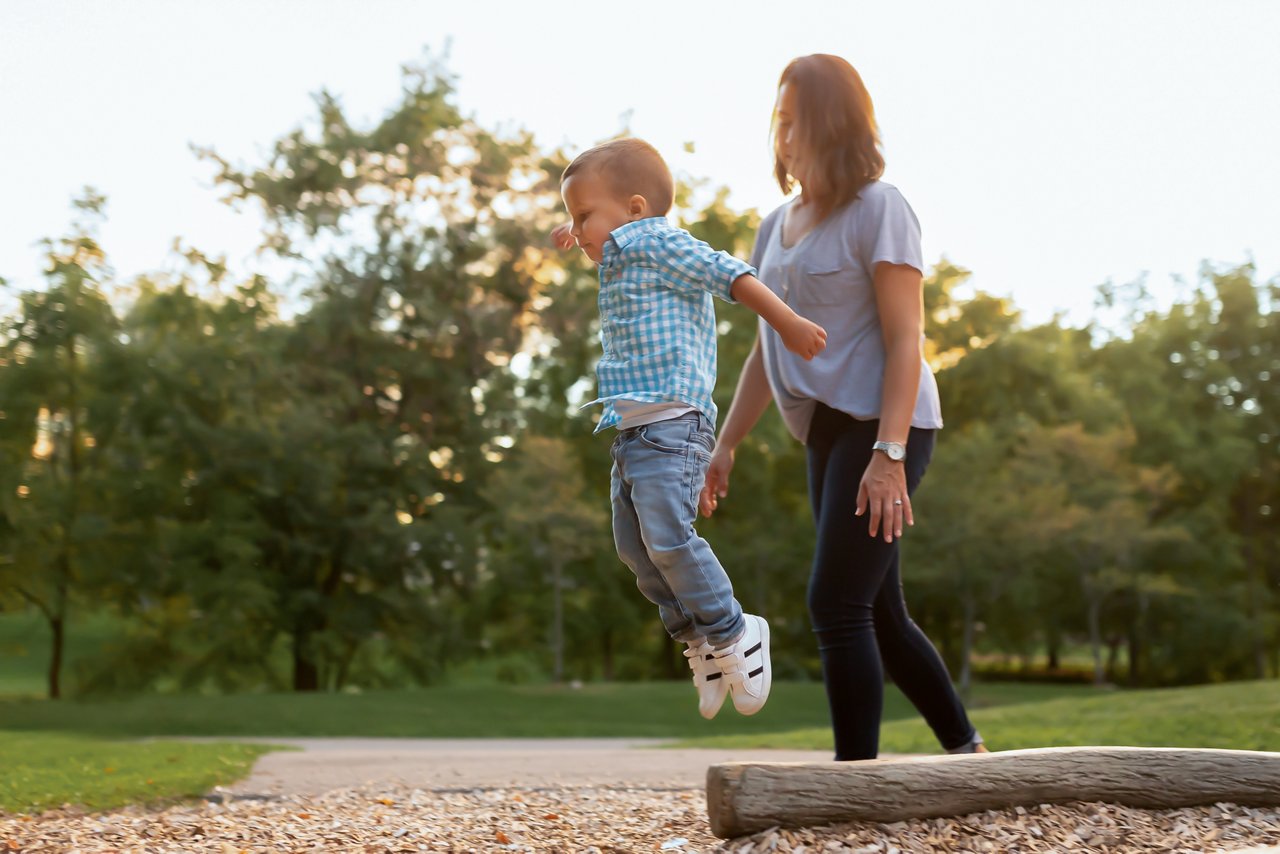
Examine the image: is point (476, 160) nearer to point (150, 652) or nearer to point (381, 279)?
point (381, 279)

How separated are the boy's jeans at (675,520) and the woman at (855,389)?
37 centimetres

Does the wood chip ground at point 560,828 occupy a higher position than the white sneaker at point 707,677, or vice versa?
the white sneaker at point 707,677

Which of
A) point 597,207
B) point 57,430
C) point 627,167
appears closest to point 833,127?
point 627,167

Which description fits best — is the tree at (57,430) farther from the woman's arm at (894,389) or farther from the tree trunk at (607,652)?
the woman's arm at (894,389)

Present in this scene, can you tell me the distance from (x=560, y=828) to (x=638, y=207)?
1.90 m

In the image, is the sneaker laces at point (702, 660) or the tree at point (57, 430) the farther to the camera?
the tree at point (57, 430)

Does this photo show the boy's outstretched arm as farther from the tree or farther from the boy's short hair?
the tree

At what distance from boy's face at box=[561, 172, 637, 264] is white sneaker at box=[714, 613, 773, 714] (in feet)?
3.51

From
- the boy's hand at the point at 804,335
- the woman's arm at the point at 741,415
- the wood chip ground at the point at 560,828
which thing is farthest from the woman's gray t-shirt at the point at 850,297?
the wood chip ground at the point at 560,828

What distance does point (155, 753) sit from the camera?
717 cm

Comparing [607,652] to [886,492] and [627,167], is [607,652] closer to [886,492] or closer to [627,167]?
[886,492]

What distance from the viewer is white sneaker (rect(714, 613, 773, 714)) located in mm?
3088

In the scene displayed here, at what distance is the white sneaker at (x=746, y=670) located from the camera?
10.1 ft

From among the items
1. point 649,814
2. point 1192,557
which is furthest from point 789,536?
point 649,814
